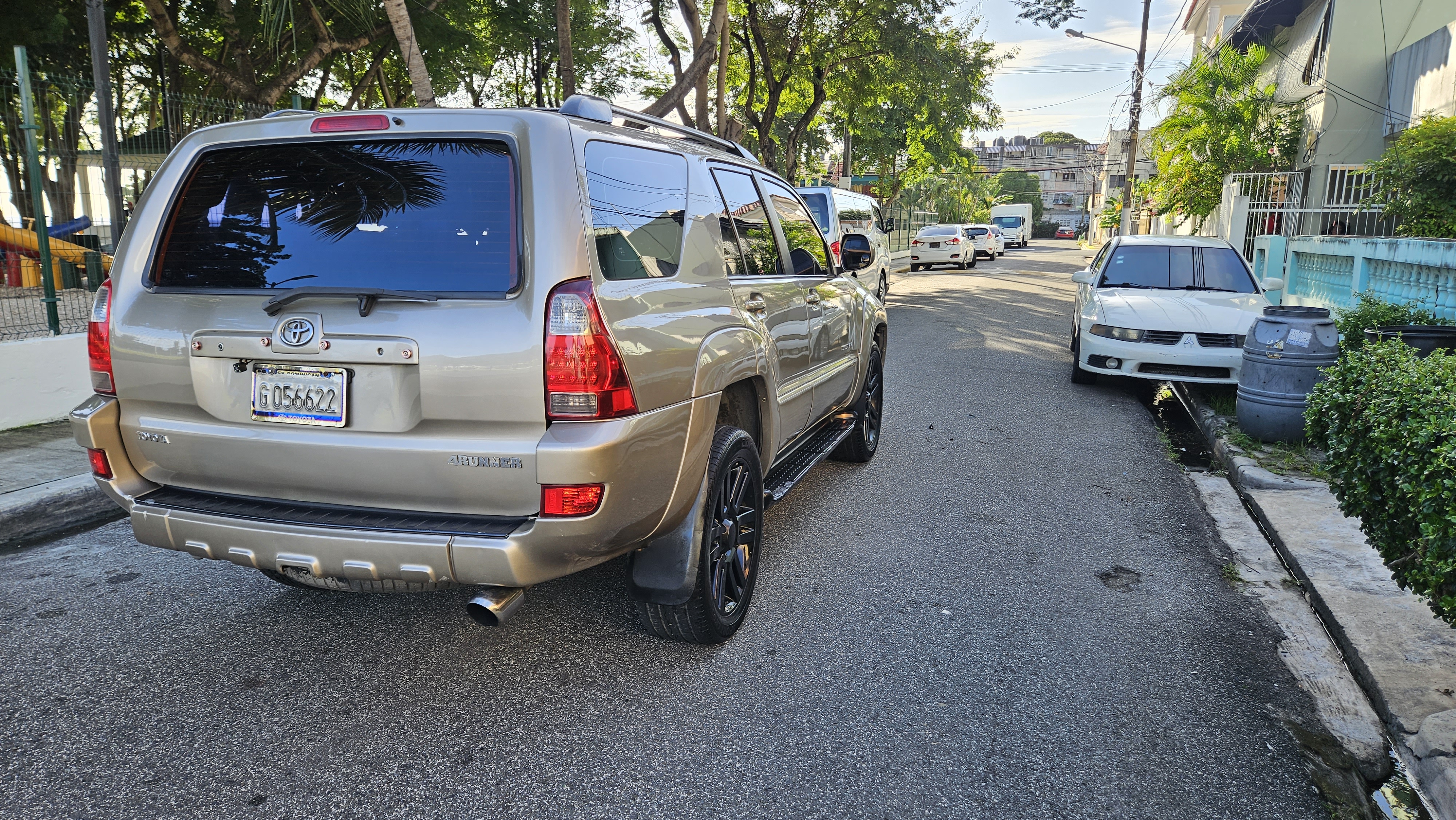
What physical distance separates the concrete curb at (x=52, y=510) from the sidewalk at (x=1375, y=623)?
595 centimetres

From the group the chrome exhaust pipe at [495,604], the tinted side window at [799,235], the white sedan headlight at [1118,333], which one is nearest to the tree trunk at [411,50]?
the tinted side window at [799,235]

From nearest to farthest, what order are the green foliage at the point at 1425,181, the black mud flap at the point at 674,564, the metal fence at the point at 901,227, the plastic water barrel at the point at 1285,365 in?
the black mud flap at the point at 674,564 → the plastic water barrel at the point at 1285,365 → the green foliage at the point at 1425,181 → the metal fence at the point at 901,227

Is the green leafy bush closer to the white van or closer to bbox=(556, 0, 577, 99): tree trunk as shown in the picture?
the white van

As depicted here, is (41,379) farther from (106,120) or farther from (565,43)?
(565,43)

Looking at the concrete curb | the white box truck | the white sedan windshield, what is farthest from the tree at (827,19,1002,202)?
the concrete curb

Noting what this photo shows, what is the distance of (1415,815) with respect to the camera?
2.74 metres

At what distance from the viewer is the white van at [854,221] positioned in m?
13.4

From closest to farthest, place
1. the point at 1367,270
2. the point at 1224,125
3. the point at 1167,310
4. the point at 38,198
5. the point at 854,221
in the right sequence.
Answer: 1. the point at 38,198
2. the point at 1167,310
3. the point at 1367,270
4. the point at 854,221
5. the point at 1224,125

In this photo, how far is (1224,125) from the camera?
2183 cm

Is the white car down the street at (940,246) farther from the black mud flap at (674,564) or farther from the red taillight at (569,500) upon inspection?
the red taillight at (569,500)

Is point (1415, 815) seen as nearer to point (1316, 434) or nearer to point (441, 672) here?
point (1316, 434)

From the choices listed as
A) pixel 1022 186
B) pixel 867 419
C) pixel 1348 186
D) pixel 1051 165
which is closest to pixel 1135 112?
pixel 1348 186

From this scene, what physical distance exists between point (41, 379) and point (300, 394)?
5.52 meters

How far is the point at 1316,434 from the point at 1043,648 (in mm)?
1818
